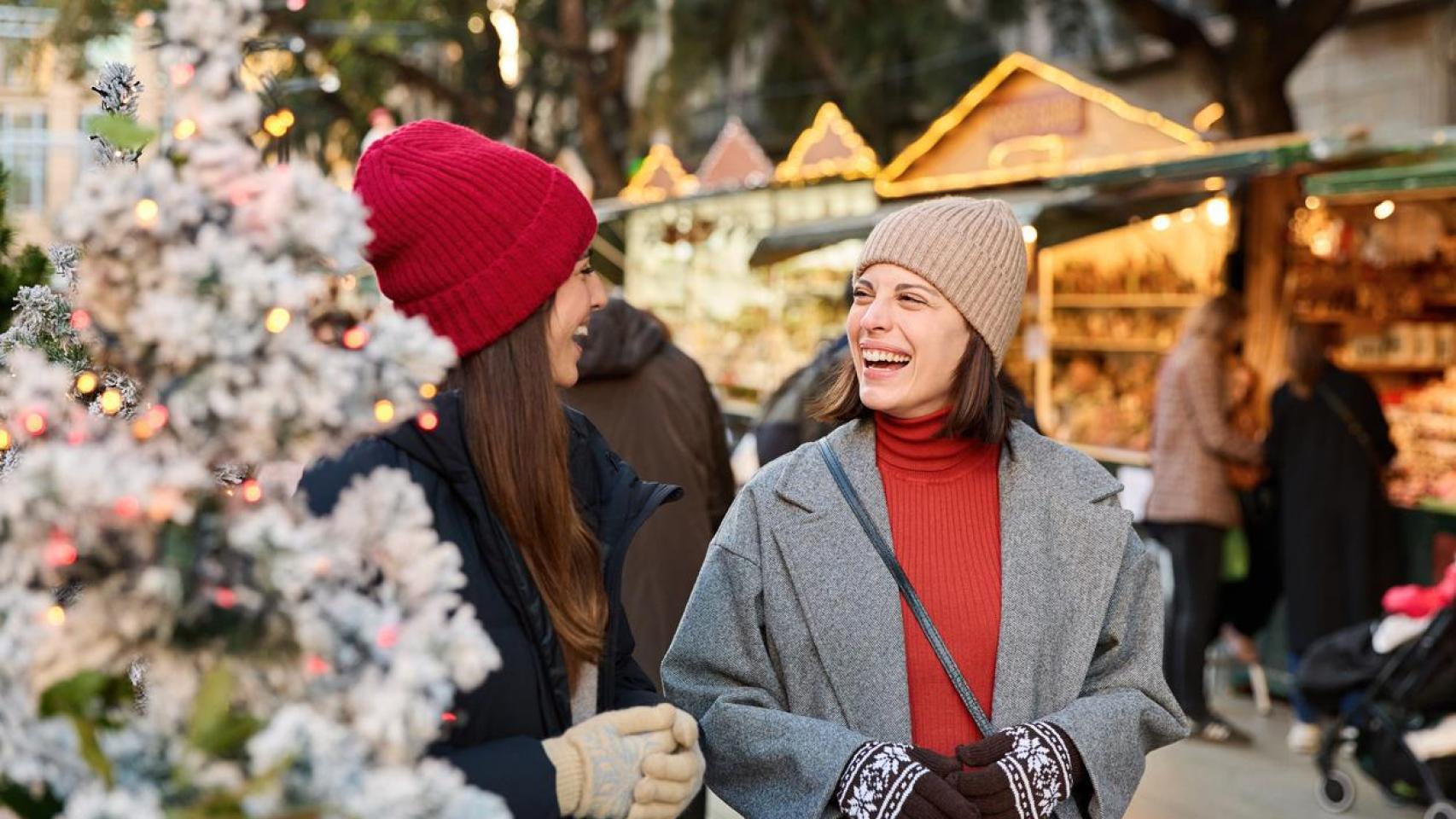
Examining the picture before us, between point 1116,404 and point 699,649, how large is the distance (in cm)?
922

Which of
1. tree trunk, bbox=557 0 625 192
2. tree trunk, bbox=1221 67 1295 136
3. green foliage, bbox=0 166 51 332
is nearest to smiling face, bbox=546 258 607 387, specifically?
green foliage, bbox=0 166 51 332

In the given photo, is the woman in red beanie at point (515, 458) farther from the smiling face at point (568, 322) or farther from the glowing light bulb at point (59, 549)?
the glowing light bulb at point (59, 549)

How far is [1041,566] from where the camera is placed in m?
2.74

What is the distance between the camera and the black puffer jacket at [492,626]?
198 cm

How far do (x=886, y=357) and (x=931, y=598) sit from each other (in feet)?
1.39

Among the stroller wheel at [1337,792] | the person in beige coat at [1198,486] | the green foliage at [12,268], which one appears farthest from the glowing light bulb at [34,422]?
the person in beige coat at [1198,486]

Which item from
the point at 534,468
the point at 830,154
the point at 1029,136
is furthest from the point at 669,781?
the point at 830,154

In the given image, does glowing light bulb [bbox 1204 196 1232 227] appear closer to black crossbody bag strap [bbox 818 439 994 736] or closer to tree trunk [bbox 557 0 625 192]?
black crossbody bag strap [bbox 818 439 994 736]

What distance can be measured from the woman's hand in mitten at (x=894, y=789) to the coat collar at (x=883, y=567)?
0.40ft

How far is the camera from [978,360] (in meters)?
2.84

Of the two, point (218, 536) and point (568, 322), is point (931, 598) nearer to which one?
point (568, 322)

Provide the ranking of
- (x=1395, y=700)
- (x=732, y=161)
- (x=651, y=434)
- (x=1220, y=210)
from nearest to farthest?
(x=651, y=434)
(x=1395, y=700)
(x=1220, y=210)
(x=732, y=161)

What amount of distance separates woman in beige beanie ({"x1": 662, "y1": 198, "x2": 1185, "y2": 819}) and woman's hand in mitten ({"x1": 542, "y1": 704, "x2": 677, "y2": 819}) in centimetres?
52

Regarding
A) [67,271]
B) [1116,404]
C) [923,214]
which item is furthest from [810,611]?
[1116,404]
